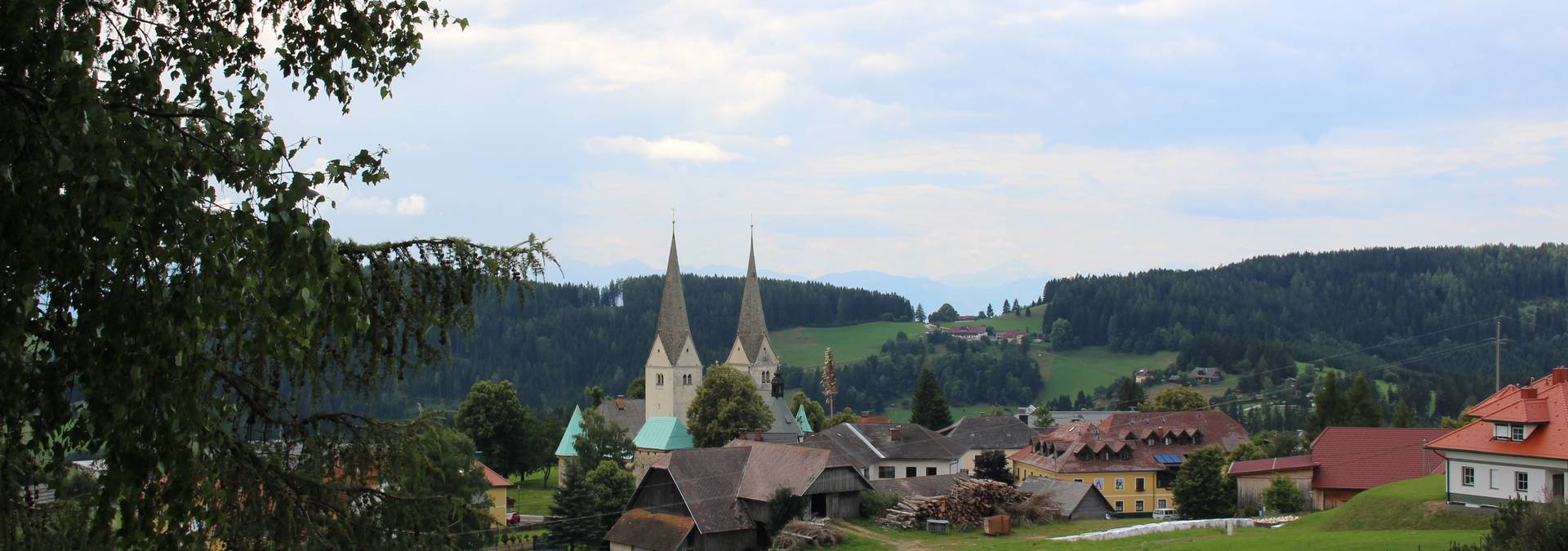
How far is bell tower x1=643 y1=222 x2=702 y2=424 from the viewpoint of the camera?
87.0m

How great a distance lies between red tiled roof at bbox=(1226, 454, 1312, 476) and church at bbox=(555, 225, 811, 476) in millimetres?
28639

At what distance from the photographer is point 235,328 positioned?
552cm

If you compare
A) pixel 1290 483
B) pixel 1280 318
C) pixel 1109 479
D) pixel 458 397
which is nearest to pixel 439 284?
pixel 1290 483

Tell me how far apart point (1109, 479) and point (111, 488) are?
186ft

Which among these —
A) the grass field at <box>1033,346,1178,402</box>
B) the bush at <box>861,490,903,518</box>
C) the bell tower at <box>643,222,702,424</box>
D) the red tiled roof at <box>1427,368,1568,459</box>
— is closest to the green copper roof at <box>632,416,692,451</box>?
the bell tower at <box>643,222,702,424</box>

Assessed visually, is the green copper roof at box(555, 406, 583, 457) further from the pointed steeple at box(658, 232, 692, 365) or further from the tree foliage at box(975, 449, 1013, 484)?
the tree foliage at box(975, 449, 1013, 484)

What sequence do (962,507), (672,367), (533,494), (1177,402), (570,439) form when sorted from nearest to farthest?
(962,507), (533,494), (570,439), (1177,402), (672,367)

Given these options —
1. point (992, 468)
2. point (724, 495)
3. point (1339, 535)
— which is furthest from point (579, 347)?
point (1339, 535)

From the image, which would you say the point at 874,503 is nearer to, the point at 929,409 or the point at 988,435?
the point at 988,435

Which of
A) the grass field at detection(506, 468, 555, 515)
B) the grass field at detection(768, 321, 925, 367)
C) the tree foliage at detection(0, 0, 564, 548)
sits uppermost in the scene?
the tree foliage at detection(0, 0, 564, 548)

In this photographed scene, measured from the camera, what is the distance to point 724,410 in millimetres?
71062

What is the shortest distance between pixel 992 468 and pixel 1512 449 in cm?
3124

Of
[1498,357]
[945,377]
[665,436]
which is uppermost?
[1498,357]

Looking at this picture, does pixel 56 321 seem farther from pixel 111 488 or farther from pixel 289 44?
pixel 289 44
